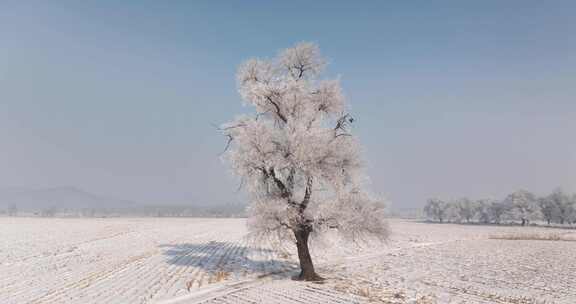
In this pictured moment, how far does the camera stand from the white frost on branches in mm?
18547

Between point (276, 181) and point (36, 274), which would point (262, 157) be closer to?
point (276, 181)

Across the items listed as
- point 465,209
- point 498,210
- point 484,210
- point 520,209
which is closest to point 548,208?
point 520,209

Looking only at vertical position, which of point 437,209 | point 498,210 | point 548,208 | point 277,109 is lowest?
point 437,209

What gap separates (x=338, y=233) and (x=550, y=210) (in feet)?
397

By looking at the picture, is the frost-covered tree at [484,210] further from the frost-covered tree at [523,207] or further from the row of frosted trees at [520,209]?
the frost-covered tree at [523,207]

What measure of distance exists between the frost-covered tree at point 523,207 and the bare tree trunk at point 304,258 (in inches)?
4667

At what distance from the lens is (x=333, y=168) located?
19.2 m

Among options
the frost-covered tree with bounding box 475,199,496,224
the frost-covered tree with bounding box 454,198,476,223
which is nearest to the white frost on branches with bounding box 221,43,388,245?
the frost-covered tree with bounding box 475,199,496,224

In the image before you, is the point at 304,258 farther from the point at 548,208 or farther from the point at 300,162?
the point at 548,208

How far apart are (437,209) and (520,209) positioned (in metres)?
46.5

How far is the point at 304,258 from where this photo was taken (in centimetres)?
1920

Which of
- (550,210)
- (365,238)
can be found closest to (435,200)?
(550,210)

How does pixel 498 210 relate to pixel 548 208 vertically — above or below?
below

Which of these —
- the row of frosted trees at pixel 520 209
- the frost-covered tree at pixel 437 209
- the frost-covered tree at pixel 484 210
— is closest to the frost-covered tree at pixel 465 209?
the row of frosted trees at pixel 520 209
